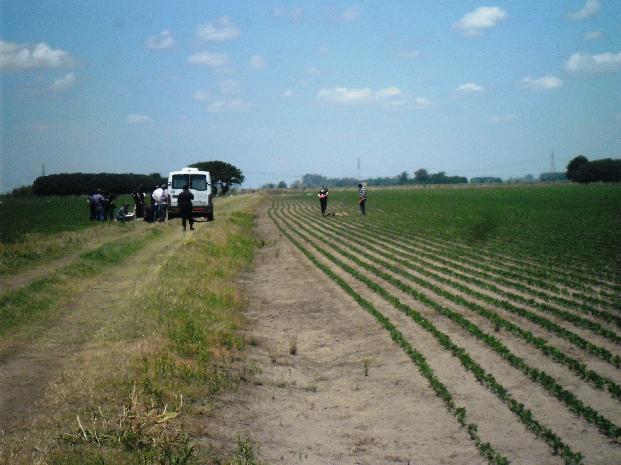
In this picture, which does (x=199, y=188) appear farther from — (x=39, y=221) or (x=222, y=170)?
(x=222, y=170)

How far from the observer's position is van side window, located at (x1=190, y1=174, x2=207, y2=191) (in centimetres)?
3428

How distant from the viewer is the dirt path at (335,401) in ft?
22.0

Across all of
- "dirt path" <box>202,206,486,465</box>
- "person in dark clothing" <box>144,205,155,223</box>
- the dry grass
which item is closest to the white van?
"person in dark clothing" <box>144,205,155,223</box>

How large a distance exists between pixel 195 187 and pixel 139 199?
2.91 meters

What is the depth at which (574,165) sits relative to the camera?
154250 millimetres

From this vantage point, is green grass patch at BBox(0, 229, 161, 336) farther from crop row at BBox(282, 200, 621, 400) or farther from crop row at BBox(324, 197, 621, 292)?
crop row at BBox(324, 197, 621, 292)

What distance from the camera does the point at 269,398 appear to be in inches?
332

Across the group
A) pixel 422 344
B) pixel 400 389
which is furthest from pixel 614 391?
pixel 422 344

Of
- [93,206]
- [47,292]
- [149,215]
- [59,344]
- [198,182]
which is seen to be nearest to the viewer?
[59,344]

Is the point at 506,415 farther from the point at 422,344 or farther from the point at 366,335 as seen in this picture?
the point at 366,335

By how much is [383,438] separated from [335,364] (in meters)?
3.10

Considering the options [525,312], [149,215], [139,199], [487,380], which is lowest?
[487,380]

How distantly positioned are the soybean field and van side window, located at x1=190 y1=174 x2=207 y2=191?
10.4 m

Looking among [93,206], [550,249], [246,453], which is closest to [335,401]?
[246,453]
